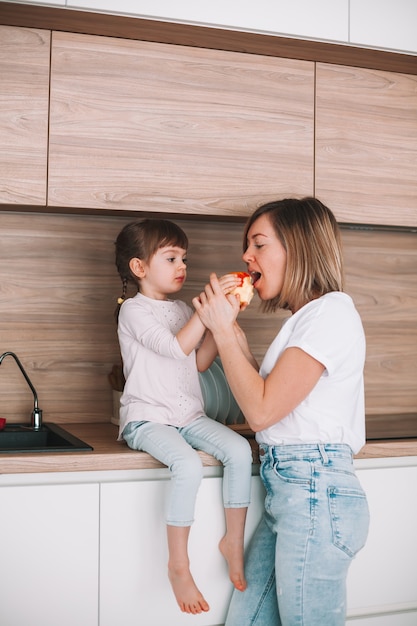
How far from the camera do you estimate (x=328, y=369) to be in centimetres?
155

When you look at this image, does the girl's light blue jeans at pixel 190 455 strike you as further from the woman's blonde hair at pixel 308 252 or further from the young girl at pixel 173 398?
the woman's blonde hair at pixel 308 252

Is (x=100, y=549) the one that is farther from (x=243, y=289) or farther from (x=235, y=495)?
(x=243, y=289)

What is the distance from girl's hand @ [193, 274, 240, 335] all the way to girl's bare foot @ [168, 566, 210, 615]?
540mm

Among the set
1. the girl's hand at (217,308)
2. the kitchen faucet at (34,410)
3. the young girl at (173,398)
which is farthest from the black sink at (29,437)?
the girl's hand at (217,308)

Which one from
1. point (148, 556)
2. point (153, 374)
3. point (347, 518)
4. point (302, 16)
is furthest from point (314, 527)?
point (302, 16)

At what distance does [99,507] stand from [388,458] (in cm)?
76

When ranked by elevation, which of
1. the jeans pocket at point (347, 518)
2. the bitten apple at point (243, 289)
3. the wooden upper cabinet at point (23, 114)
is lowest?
the jeans pocket at point (347, 518)

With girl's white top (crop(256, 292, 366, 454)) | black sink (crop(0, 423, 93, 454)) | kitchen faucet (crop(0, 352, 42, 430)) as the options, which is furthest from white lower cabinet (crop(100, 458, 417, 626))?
kitchen faucet (crop(0, 352, 42, 430))

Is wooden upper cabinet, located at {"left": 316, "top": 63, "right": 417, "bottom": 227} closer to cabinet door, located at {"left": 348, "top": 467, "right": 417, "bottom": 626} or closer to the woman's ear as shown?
the woman's ear

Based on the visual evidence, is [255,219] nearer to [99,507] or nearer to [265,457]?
[265,457]

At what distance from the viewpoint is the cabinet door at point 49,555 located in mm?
1661

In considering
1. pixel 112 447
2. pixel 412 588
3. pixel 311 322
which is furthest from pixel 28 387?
pixel 412 588

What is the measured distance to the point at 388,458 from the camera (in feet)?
6.49

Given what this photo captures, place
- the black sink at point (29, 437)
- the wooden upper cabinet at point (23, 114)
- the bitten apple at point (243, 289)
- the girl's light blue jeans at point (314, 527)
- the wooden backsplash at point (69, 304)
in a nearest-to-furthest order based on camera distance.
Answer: the girl's light blue jeans at point (314, 527) → the bitten apple at point (243, 289) → the wooden upper cabinet at point (23, 114) → the black sink at point (29, 437) → the wooden backsplash at point (69, 304)
